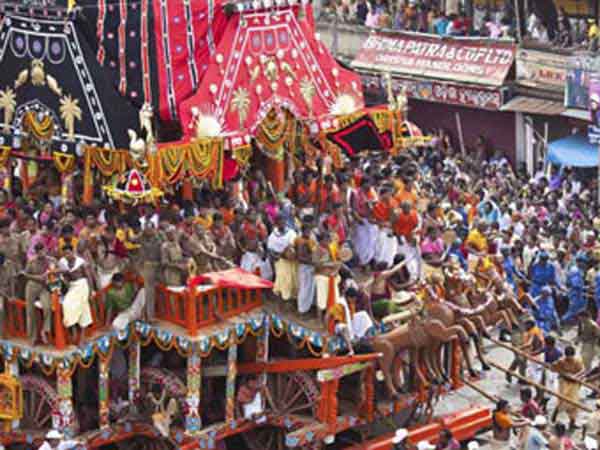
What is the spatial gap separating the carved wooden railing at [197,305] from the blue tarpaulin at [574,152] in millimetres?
15183

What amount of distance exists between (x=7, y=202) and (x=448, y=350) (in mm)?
7068

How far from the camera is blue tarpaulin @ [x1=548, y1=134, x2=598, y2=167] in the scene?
123ft

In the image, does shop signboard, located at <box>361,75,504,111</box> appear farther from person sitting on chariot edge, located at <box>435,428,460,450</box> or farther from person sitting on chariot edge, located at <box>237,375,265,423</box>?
person sitting on chariot edge, located at <box>435,428,460,450</box>

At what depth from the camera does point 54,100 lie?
25188 mm

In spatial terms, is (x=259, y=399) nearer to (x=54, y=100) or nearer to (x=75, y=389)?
(x=75, y=389)

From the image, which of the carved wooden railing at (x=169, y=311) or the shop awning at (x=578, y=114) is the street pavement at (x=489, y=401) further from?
the shop awning at (x=578, y=114)

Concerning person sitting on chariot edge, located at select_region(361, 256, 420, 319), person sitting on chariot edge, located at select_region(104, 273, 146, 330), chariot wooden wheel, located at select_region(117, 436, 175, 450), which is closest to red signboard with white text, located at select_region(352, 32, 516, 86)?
person sitting on chariot edge, located at select_region(361, 256, 420, 319)

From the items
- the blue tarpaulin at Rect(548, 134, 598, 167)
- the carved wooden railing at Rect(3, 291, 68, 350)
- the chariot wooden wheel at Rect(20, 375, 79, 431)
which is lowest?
the chariot wooden wheel at Rect(20, 375, 79, 431)

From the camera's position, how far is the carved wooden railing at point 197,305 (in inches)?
912

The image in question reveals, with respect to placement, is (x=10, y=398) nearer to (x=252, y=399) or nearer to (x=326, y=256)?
(x=252, y=399)

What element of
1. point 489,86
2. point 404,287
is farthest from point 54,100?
point 489,86

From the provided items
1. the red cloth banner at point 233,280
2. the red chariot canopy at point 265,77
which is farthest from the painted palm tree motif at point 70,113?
the red cloth banner at point 233,280

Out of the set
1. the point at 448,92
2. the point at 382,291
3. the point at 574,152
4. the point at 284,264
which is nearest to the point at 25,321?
the point at 284,264

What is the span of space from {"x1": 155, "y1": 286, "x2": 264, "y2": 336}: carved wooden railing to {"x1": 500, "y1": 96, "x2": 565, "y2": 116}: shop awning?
16.6 metres
